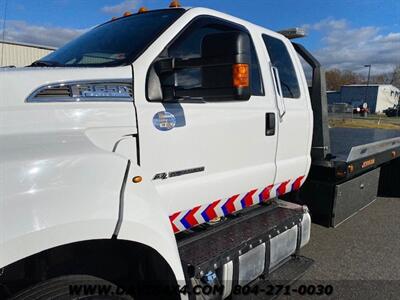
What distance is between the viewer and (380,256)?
420cm

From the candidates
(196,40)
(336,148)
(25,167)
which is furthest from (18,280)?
(336,148)

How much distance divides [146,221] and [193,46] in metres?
1.26

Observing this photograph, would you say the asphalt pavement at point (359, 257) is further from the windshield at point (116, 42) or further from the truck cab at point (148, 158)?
the windshield at point (116, 42)

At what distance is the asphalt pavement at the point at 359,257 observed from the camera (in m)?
3.47

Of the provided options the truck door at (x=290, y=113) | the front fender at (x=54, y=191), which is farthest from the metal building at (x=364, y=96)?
the front fender at (x=54, y=191)

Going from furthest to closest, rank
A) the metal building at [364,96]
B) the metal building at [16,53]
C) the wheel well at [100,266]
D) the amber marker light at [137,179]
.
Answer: the metal building at [364,96]
the metal building at [16,53]
the amber marker light at [137,179]
the wheel well at [100,266]

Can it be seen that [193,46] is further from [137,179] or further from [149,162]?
[137,179]

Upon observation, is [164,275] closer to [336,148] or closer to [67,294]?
[67,294]

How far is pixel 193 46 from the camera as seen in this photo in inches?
100

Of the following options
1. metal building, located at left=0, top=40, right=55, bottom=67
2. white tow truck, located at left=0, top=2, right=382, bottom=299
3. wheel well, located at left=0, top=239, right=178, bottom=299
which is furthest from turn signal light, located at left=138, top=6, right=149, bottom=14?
wheel well, located at left=0, top=239, right=178, bottom=299

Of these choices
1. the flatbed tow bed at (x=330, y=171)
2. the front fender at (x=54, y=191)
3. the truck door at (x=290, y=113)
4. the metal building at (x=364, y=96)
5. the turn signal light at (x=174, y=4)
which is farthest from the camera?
the metal building at (x=364, y=96)

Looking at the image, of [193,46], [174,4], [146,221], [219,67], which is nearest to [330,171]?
[193,46]

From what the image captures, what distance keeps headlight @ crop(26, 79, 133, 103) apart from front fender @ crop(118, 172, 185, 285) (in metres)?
0.40

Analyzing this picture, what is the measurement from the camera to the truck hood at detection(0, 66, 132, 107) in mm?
1568
